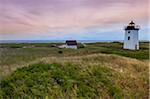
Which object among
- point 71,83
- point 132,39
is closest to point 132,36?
point 132,39

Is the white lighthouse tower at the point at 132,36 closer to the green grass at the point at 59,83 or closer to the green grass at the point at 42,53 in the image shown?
the green grass at the point at 42,53

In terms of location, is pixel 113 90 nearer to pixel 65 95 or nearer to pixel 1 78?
pixel 65 95

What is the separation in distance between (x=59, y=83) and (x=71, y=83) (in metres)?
0.37

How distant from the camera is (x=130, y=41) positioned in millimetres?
48125

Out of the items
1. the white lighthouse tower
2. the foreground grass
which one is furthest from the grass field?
the white lighthouse tower

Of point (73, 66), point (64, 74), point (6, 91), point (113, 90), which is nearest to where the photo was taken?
point (6, 91)

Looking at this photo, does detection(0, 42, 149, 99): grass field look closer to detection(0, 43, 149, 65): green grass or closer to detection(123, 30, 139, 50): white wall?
detection(0, 43, 149, 65): green grass

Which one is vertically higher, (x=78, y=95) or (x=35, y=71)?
(x=35, y=71)

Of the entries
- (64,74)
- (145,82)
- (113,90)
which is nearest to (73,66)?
(64,74)

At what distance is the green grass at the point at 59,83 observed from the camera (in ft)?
21.5

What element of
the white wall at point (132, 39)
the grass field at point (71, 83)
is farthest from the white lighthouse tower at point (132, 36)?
the grass field at point (71, 83)

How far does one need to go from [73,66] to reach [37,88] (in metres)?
2.56

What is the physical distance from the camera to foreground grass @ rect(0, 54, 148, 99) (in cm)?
661

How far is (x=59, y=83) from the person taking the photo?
7.41 metres
